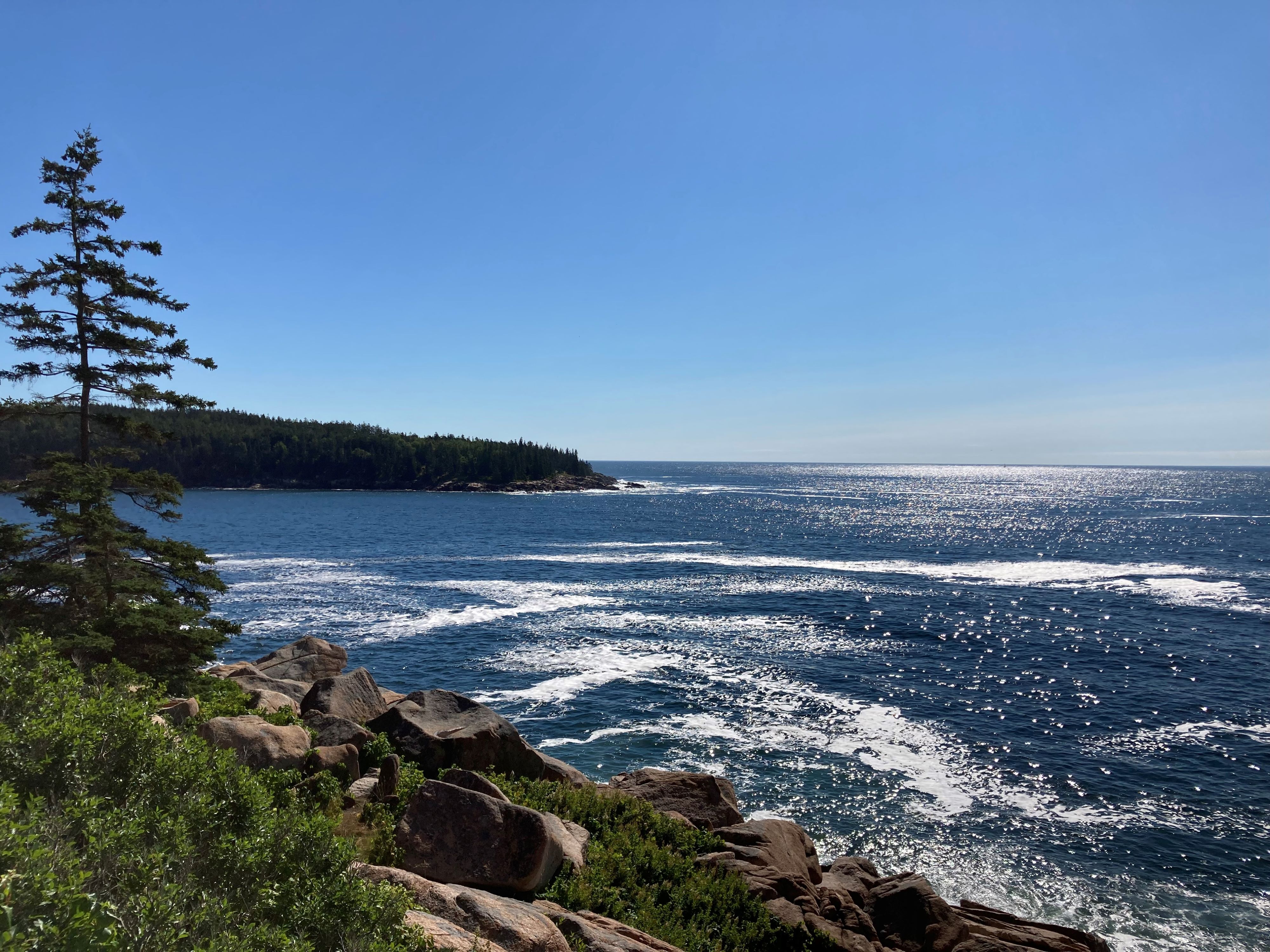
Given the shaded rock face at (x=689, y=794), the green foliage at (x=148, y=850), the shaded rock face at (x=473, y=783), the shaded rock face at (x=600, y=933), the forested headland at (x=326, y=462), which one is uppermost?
the forested headland at (x=326, y=462)

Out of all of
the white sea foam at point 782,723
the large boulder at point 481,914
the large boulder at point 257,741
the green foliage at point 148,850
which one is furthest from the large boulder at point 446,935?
the white sea foam at point 782,723

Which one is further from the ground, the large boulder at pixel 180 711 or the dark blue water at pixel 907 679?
the large boulder at pixel 180 711

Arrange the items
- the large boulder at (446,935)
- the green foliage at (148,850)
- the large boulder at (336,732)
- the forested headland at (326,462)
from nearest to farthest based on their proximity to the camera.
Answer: the green foliage at (148,850) → the large boulder at (446,935) → the large boulder at (336,732) → the forested headland at (326,462)

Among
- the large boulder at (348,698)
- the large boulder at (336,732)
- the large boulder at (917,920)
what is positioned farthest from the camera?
the large boulder at (348,698)

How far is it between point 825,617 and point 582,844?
119 feet

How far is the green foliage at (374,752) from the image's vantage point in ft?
52.3

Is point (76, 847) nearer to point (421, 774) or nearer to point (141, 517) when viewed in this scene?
point (421, 774)

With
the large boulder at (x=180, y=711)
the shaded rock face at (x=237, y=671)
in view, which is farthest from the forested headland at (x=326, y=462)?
the large boulder at (x=180, y=711)

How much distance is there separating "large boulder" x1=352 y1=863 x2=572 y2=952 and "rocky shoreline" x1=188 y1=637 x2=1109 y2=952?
0.08 feet

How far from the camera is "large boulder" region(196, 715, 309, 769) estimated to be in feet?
45.0

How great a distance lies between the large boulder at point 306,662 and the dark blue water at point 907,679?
377cm

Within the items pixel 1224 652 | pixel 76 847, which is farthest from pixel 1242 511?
pixel 76 847

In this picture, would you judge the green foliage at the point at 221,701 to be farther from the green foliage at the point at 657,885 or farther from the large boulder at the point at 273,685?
the green foliage at the point at 657,885

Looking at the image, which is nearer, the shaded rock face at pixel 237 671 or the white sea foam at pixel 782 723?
the white sea foam at pixel 782 723
